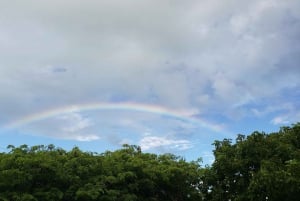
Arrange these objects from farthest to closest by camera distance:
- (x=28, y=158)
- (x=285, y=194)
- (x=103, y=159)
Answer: (x=103, y=159), (x=28, y=158), (x=285, y=194)

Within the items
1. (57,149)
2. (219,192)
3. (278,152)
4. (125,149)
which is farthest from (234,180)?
(57,149)

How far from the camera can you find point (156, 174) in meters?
28.5

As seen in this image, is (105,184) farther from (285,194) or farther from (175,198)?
(285,194)

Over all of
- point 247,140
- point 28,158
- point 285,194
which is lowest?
point 285,194

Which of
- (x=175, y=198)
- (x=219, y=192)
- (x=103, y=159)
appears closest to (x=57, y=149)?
(x=103, y=159)

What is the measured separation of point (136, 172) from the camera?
28219 millimetres

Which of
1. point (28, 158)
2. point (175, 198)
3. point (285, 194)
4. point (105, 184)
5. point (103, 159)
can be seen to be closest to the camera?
point (285, 194)

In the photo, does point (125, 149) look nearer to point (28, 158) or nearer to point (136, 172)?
point (136, 172)

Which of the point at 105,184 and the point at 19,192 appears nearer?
the point at 19,192

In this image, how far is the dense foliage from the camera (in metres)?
23.1

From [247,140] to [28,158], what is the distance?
40.2 feet

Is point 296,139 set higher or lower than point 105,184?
higher

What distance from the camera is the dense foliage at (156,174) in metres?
23.1

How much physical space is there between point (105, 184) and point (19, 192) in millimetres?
4798
